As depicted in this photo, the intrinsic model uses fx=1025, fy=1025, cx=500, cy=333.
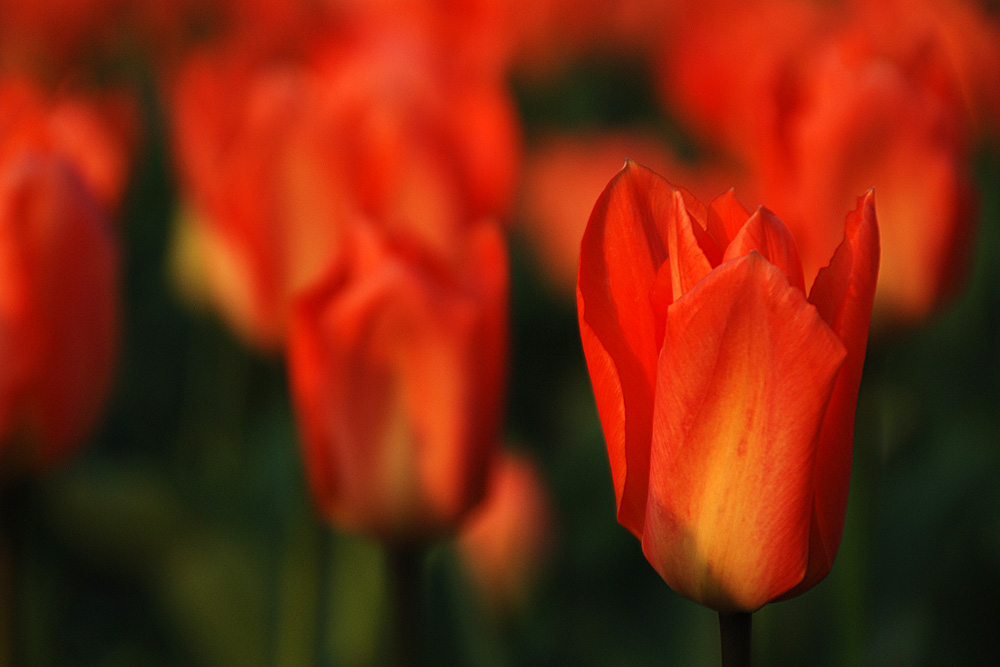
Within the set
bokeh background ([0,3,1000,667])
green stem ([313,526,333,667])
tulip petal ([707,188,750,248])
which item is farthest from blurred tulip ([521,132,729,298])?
tulip petal ([707,188,750,248])

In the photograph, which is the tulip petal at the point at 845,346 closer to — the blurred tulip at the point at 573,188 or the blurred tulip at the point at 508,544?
the blurred tulip at the point at 508,544

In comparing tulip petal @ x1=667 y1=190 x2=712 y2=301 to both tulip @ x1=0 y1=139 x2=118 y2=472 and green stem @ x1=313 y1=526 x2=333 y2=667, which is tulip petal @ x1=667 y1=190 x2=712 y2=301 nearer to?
tulip @ x1=0 y1=139 x2=118 y2=472

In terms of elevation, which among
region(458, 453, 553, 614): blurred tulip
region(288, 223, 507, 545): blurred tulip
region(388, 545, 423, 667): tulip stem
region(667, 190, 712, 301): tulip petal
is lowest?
region(458, 453, 553, 614): blurred tulip

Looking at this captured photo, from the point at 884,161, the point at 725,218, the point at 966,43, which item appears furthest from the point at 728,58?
the point at 725,218

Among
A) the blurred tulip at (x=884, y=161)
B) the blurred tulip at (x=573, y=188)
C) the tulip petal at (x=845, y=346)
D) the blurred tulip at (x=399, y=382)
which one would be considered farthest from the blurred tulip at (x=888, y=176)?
the blurred tulip at (x=573, y=188)

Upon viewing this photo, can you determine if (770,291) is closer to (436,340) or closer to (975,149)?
(436,340)
